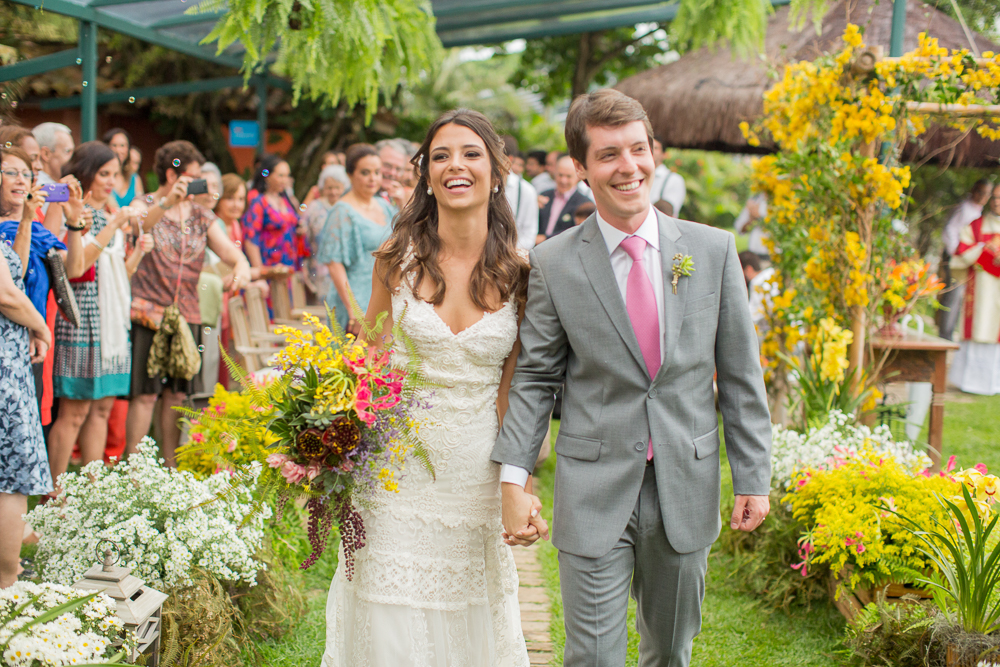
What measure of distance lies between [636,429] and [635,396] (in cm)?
10

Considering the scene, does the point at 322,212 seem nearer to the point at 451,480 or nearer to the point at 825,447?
the point at 825,447

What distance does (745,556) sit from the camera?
4.60m

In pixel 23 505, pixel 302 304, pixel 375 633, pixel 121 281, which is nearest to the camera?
pixel 375 633

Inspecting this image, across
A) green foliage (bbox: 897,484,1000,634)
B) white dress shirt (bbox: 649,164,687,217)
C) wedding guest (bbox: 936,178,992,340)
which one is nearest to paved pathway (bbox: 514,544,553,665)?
green foliage (bbox: 897,484,1000,634)

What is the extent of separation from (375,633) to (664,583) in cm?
97

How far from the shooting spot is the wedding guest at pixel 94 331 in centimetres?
493

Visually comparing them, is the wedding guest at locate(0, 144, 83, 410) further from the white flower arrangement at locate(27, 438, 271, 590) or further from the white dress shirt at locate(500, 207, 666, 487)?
the white dress shirt at locate(500, 207, 666, 487)

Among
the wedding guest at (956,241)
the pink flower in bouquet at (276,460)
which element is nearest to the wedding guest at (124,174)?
the pink flower in bouquet at (276,460)

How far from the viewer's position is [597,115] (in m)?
2.69

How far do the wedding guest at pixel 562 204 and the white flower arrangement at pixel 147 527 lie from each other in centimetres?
493

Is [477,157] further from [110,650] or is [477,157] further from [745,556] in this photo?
[745,556]

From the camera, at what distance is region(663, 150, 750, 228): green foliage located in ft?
66.0

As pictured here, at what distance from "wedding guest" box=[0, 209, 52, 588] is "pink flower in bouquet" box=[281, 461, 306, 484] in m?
1.75

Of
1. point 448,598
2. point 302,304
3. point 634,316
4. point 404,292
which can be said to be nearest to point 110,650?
point 448,598
